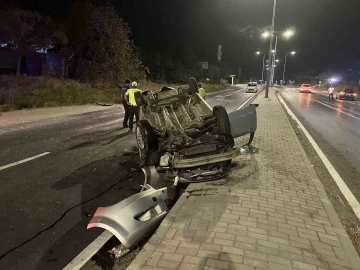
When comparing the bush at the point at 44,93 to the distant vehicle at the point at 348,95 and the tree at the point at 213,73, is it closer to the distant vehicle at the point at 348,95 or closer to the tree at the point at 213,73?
the distant vehicle at the point at 348,95

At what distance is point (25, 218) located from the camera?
13.6 feet

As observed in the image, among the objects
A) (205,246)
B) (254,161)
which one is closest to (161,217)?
(205,246)

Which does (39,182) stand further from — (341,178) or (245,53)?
(245,53)

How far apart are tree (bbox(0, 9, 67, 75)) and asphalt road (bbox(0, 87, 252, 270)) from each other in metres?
16.4

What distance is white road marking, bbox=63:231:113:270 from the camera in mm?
3260

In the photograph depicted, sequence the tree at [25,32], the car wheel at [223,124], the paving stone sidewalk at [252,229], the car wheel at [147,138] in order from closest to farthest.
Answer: the paving stone sidewalk at [252,229], the car wheel at [223,124], the car wheel at [147,138], the tree at [25,32]

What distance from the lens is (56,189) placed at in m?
5.18

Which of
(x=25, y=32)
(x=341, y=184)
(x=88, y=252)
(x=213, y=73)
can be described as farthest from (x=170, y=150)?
(x=213, y=73)

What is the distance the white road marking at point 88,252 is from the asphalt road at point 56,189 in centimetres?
7

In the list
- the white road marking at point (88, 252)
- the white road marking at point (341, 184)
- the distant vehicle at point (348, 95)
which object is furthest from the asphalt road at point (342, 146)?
the distant vehicle at point (348, 95)

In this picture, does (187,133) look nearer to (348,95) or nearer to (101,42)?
(101,42)

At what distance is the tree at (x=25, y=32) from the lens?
22.6m

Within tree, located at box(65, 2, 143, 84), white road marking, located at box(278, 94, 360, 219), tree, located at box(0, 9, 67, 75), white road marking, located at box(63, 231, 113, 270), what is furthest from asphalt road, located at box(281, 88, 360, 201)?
tree, located at box(0, 9, 67, 75)

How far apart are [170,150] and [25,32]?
2316cm
